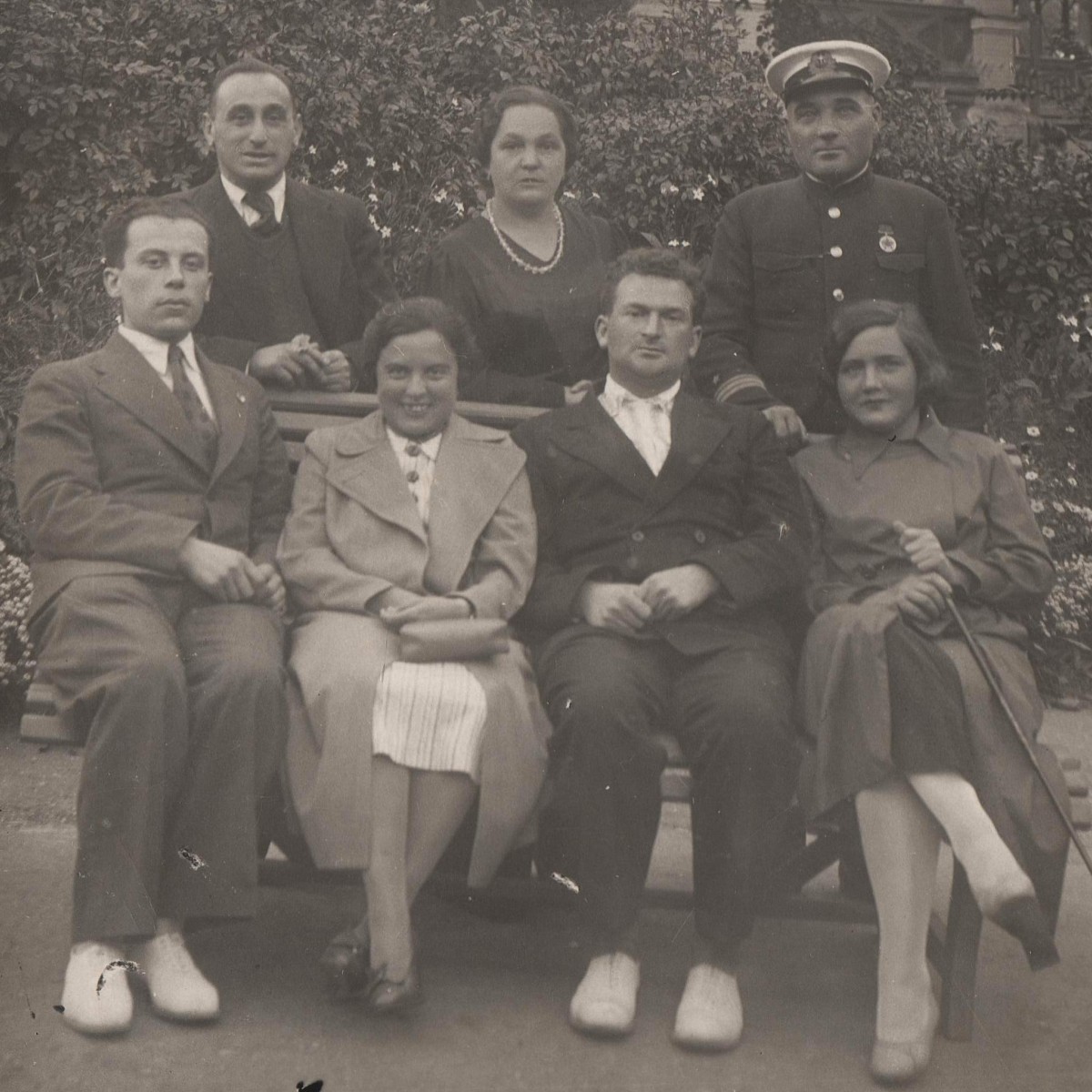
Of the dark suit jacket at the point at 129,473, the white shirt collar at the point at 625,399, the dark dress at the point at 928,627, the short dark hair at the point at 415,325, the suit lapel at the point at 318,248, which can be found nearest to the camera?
the dark dress at the point at 928,627

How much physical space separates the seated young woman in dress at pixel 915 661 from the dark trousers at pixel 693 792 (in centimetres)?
13

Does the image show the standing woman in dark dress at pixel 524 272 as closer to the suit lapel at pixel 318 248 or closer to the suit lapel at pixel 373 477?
the suit lapel at pixel 318 248

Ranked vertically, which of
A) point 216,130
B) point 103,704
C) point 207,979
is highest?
point 216,130

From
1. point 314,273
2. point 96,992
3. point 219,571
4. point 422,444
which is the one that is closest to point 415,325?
point 422,444

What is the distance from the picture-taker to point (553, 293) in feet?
13.7

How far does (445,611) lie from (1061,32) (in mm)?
7353

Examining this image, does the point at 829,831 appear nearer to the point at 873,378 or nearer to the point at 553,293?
the point at 873,378

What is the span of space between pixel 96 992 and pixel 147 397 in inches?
50.3

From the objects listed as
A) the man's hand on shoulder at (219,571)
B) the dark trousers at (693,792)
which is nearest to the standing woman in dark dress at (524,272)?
the man's hand on shoulder at (219,571)

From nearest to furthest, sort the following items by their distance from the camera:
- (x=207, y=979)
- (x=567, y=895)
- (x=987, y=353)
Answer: (x=207, y=979) < (x=567, y=895) < (x=987, y=353)

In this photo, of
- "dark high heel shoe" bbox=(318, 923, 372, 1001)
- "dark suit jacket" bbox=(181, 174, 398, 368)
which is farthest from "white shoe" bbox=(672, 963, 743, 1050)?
"dark suit jacket" bbox=(181, 174, 398, 368)

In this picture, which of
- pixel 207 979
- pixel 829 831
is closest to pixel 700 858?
pixel 829 831

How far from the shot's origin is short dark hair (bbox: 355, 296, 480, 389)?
358 centimetres

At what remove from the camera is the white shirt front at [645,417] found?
3.66 m
